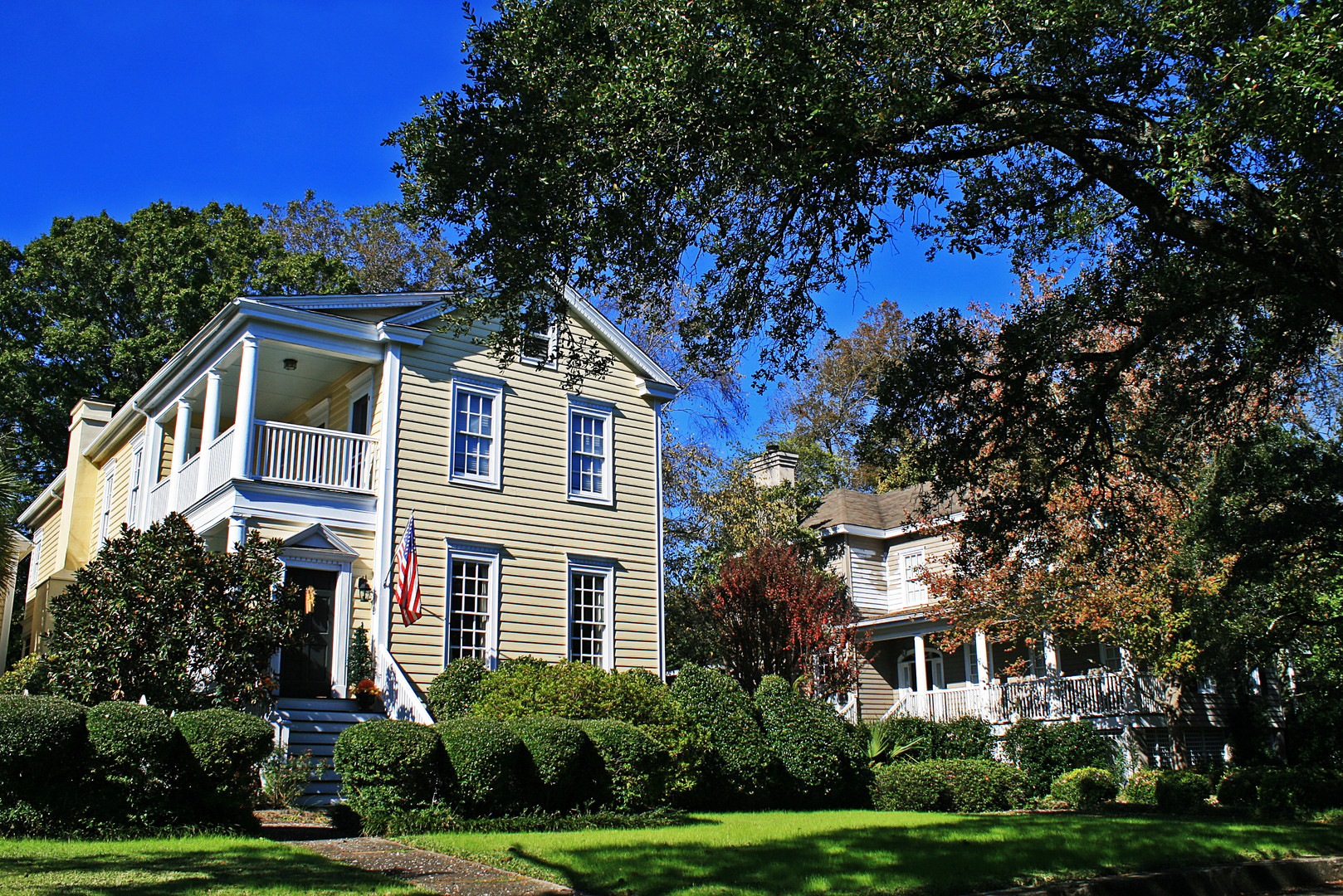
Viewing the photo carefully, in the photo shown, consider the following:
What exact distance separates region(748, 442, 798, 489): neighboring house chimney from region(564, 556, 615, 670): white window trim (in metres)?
11.0

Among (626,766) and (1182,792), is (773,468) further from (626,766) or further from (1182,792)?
(626,766)

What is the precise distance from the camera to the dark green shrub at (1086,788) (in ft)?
60.4

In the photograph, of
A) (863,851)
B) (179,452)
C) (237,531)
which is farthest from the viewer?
(179,452)

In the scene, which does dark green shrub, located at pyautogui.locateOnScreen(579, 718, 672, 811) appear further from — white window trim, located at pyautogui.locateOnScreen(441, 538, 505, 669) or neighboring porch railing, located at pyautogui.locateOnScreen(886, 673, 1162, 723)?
neighboring porch railing, located at pyautogui.locateOnScreen(886, 673, 1162, 723)

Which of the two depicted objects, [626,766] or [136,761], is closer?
[136,761]

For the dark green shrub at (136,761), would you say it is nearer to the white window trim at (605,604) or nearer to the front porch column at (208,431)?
the front porch column at (208,431)

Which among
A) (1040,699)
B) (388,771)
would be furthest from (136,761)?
(1040,699)

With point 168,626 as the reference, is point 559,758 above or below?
below

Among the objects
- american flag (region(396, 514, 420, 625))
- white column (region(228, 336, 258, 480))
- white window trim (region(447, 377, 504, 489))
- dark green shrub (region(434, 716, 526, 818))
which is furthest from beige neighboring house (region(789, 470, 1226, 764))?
white column (region(228, 336, 258, 480))

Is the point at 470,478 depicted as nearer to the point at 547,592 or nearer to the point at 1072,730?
the point at 547,592

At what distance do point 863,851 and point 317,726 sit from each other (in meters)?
8.70

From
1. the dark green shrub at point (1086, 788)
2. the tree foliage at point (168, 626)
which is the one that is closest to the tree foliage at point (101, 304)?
the tree foliage at point (168, 626)

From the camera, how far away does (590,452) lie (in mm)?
20234

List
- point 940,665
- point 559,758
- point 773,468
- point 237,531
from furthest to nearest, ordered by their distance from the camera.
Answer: point 773,468
point 940,665
point 237,531
point 559,758
